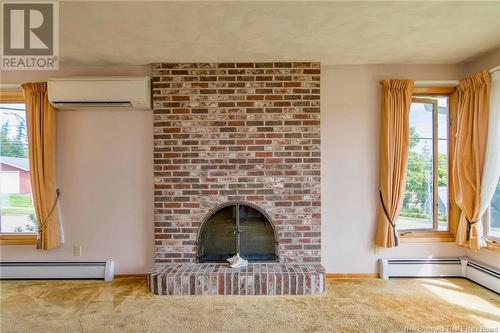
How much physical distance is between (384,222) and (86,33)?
3.29 m

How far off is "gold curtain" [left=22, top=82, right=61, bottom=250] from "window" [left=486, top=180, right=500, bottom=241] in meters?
4.44

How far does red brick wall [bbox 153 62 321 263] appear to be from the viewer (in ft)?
9.80

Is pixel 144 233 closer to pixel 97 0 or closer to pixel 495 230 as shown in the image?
pixel 97 0

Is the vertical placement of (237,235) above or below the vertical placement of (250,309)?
above

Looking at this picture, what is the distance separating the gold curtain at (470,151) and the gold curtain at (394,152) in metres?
0.52

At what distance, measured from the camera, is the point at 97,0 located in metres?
1.88

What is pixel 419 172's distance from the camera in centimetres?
317

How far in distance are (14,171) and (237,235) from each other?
258 centimetres

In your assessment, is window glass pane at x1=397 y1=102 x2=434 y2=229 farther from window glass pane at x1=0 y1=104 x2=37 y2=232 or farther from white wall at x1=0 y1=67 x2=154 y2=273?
window glass pane at x1=0 y1=104 x2=37 y2=232

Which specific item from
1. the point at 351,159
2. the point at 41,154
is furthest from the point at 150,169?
the point at 351,159

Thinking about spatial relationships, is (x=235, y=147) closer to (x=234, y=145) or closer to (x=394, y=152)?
(x=234, y=145)

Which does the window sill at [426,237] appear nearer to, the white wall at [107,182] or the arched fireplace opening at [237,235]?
the arched fireplace opening at [237,235]

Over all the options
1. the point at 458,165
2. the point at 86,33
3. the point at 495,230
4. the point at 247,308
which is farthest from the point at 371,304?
the point at 86,33
